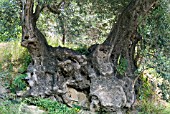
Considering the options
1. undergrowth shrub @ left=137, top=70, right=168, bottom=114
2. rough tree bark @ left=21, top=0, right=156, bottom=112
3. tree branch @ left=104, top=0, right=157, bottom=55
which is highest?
tree branch @ left=104, top=0, right=157, bottom=55

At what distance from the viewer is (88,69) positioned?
647 cm

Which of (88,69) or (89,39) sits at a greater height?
(89,39)

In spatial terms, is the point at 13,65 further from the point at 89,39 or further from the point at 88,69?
the point at 89,39

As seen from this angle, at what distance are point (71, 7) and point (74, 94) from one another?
2228mm

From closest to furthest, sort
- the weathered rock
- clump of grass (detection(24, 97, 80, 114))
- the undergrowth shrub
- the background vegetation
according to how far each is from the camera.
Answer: the weathered rock, clump of grass (detection(24, 97, 80, 114)), the background vegetation, the undergrowth shrub

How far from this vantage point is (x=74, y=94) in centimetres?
646

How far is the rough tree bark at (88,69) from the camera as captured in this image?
6125 millimetres

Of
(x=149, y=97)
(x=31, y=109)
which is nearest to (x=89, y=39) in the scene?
(x=149, y=97)

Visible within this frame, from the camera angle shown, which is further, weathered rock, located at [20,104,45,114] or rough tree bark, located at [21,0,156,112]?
rough tree bark, located at [21,0,156,112]

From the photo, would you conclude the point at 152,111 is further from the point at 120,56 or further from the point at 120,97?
the point at 120,56

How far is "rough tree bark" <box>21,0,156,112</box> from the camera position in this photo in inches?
241

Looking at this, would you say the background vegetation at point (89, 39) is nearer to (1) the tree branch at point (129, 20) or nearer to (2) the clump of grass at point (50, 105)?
(2) the clump of grass at point (50, 105)

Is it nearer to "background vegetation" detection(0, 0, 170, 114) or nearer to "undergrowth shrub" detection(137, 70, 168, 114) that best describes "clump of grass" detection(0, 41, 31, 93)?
"background vegetation" detection(0, 0, 170, 114)

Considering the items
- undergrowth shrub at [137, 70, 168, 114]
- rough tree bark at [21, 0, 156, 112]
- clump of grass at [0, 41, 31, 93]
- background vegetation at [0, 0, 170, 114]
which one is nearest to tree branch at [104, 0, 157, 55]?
rough tree bark at [21, 0, 156, 112]
